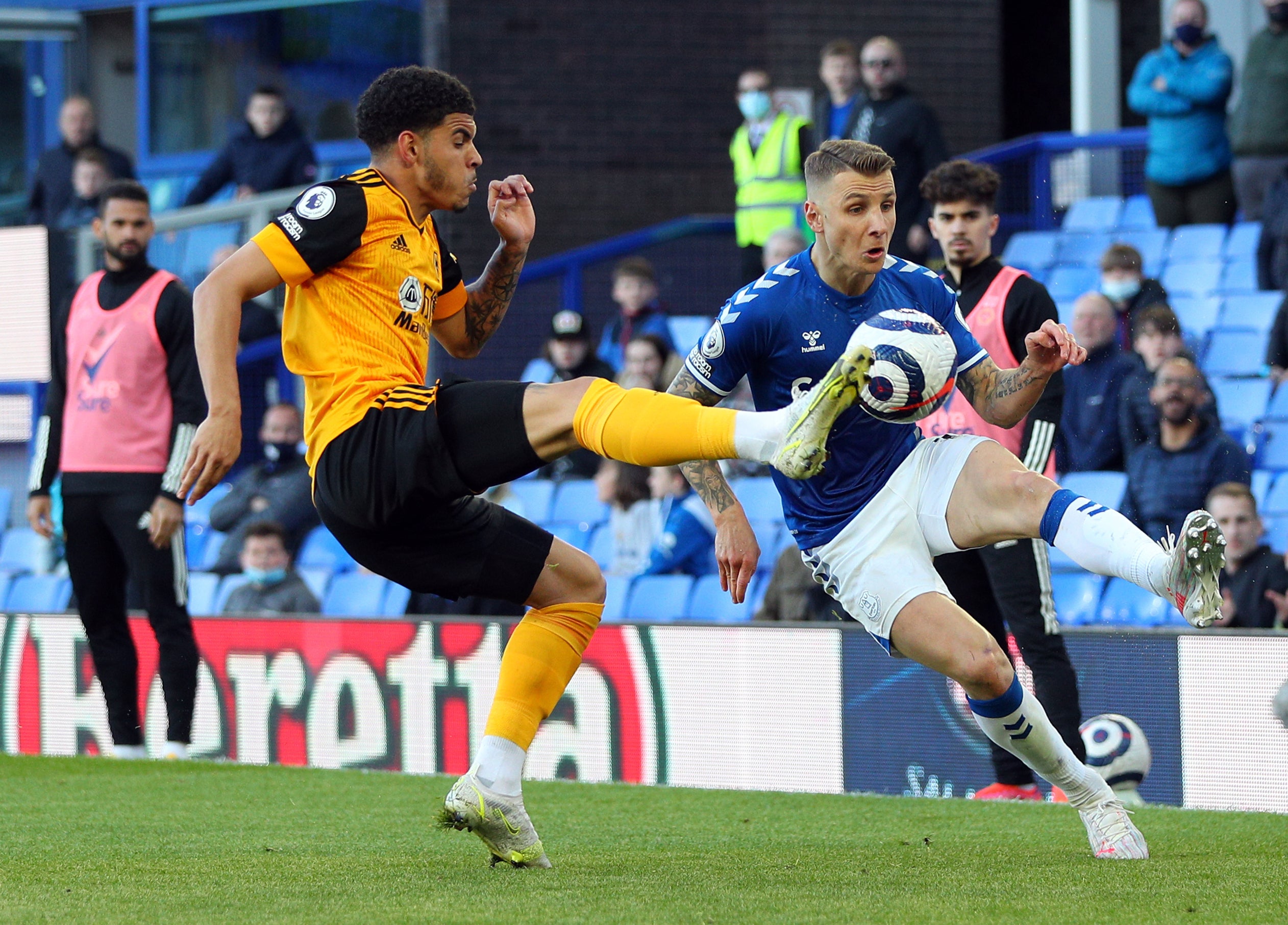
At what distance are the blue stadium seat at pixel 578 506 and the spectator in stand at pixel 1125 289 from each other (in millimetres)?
3048

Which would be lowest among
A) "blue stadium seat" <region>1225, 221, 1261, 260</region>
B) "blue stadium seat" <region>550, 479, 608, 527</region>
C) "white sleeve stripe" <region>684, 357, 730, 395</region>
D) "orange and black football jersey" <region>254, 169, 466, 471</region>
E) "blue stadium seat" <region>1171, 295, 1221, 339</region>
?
"blue stadium seat" <region>550, 479, 608, 527</region>

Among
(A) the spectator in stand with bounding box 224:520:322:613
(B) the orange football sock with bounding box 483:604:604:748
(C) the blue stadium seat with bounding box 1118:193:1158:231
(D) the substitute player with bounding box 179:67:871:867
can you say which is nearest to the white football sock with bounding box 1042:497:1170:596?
(D) the substitute player with bounding box 179:67:871:867

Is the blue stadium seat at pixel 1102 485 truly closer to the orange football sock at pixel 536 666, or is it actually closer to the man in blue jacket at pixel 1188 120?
the man in blue jacket at pixel 1188 120

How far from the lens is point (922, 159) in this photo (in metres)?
10.8

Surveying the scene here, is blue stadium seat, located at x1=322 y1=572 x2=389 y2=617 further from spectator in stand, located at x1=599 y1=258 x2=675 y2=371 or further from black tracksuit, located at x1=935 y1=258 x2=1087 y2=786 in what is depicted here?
black tracksuit, located at x1=935 y1=258 x2=1087 y2=786

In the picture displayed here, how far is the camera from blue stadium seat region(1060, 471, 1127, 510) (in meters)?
8.73

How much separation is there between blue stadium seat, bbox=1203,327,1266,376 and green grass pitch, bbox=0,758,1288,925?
15.8 feet

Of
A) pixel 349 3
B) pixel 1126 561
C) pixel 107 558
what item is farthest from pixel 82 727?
pixel 349 3

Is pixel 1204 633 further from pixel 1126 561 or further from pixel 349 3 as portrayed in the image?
pixel 349 3

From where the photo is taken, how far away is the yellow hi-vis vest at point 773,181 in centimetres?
1142

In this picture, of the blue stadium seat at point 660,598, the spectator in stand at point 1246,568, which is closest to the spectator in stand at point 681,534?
the blue stadium seat at point 660,598

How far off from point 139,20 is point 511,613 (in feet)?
31.2

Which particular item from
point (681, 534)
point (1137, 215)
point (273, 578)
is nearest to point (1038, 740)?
point (681, 534)

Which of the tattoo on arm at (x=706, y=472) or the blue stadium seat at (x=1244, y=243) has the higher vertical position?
the blue stadium seat at (x=1244, y=243)
